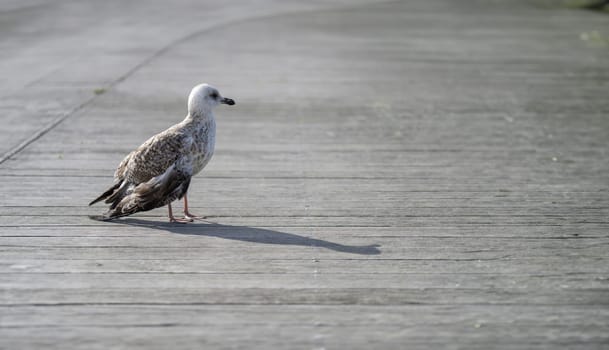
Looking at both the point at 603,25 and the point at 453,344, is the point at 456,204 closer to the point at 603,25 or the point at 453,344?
the point at 453,344

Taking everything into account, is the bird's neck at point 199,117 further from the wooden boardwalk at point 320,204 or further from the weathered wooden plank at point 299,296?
the weathered wooden plank at point 299,296

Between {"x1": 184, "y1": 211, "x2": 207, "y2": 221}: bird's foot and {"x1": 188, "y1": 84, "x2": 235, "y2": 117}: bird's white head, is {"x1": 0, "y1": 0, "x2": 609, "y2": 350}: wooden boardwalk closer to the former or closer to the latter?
{"x1": 184, "y1": 211, "x2": 207, "y2": 221}: bird's foot

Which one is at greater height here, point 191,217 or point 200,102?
point 200,102

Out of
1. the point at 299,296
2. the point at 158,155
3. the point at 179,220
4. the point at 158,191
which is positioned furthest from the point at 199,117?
the point at 299,296

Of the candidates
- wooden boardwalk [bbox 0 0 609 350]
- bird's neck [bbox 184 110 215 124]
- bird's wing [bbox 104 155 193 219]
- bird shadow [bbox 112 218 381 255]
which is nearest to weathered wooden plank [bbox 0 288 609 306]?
wooden boardwalk [bbox 0 0 609 350]

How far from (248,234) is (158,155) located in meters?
0.95

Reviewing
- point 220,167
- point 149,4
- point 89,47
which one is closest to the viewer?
point 220,167

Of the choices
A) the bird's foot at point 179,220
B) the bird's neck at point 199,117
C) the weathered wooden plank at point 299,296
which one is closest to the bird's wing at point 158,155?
the bird's neck at point 199,117

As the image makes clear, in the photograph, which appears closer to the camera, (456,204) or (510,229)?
(510,229)

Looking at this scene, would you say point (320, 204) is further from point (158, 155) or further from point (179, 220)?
point (158, 155)

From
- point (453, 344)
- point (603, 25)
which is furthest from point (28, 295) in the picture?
point (603, 25)

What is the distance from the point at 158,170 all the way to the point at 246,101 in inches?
200

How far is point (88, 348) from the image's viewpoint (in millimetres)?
4613

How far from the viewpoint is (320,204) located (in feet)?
23.8
